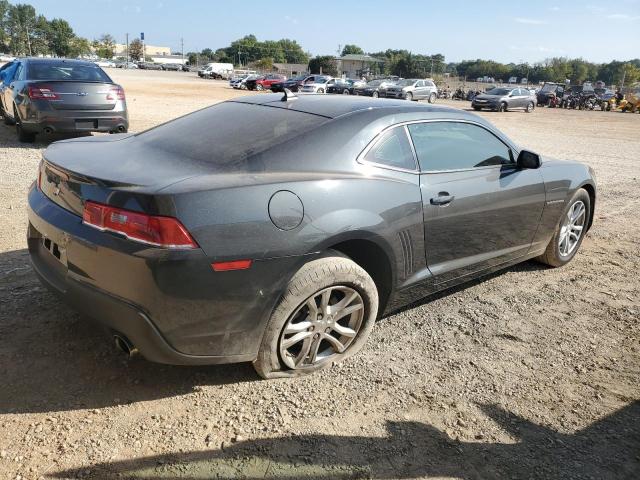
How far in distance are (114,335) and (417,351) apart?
72.0 inches

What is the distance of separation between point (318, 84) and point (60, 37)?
10997 cm

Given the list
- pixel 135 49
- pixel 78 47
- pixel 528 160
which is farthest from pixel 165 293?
pixel 135 49

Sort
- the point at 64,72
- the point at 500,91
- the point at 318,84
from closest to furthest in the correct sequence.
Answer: the point at 64,72 < the point at 500,91 < the point at 318,84

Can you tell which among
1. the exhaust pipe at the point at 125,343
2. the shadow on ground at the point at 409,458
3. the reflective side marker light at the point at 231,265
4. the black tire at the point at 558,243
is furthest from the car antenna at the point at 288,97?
the black tire at the point at 558,243

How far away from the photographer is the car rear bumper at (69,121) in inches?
339

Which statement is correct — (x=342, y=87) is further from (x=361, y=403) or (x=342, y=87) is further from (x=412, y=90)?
(x=361, y=403)

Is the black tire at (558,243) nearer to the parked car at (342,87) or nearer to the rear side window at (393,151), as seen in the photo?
the rear side window at (393,151)

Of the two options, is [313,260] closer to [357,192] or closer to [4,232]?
[357,192]

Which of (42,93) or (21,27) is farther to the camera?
(21,27)

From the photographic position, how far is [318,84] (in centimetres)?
3841

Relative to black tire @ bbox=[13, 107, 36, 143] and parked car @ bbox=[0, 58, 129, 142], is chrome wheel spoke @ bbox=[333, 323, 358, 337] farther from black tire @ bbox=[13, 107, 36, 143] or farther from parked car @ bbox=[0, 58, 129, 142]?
black tire @ bbox=[13, 107, 36, 143]

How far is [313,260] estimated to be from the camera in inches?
111

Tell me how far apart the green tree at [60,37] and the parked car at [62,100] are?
128 meters

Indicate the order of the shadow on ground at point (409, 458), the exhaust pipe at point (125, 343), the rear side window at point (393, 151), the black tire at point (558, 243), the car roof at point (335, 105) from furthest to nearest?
the black tire at point (558, 243)
the car roof at point (335, 105)
the rear side window at point (393, 151)
the exhaust pipe at point (125, 343)
the shadow on ground at point (409, 458)
